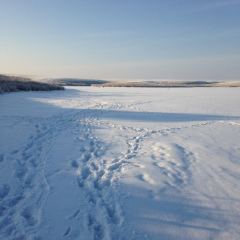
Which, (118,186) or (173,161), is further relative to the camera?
(173,161)

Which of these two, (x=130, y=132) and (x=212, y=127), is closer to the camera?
(x=130, y=132)

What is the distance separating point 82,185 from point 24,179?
94cm

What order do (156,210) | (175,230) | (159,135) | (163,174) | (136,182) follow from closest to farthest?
(175,230), (156,210), (136,182), (163,174), (159,135)

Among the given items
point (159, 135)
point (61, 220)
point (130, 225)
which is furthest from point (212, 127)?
point (61, 220)

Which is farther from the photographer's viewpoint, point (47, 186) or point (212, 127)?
point (212, 127)

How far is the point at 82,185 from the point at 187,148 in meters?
2.79

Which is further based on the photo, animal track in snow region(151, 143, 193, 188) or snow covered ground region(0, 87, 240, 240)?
animal track in snow region(151, 143, 193, 188)

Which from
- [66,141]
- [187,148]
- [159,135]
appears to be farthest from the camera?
[159,135]

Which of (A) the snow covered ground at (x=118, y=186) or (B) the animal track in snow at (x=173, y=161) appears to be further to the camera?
(B) the animal track in snow at (x=173, y=161)

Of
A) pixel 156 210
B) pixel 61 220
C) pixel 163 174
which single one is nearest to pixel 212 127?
pixel 163 174

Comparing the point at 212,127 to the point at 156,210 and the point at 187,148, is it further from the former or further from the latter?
the point at 156,210

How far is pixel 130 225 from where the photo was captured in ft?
7.20

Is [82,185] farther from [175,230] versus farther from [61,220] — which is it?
[175,230]

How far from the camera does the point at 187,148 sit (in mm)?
4633
